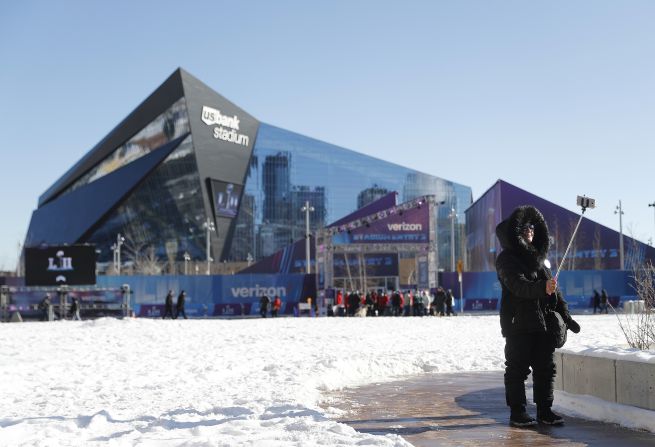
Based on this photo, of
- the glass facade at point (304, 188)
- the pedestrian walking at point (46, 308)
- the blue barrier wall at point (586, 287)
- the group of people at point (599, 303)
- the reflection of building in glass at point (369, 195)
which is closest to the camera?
the pedestrian walking at point (46, 308)

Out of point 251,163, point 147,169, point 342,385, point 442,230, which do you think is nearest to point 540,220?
point 342,385

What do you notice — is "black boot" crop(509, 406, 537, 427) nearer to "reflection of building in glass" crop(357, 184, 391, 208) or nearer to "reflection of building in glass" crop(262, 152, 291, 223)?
"reflection of building in glass" crop(262, 152, 291, 223)

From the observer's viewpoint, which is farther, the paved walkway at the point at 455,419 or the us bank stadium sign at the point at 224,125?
the us bank stadium sign at the point at 224,125

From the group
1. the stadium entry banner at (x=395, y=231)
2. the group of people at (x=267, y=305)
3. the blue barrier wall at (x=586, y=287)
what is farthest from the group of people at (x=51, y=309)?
the blue barrier wall at (x=586, y=287)

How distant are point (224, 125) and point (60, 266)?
1802 inches

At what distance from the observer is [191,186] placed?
77438mm

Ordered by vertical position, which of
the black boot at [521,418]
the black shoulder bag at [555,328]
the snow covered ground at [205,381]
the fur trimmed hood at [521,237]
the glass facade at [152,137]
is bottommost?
the snow covered ground at [205,381]

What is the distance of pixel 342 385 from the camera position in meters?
10.2

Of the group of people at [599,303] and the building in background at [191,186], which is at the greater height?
the building in background at [191,186]

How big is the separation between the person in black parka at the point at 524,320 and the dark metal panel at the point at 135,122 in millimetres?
71451

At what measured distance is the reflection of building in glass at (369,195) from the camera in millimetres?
96562

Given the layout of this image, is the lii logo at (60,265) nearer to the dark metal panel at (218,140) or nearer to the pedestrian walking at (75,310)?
the pedestrian walking at (75,310)

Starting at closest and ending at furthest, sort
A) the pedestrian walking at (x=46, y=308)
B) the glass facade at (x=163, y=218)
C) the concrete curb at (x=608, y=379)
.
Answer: the concrete curb at (x=608, y=379)
the pedestrian walking at (x=46, y=308)
the glass facade at (x=163, y=218)

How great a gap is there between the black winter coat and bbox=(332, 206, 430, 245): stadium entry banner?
3491 cm
